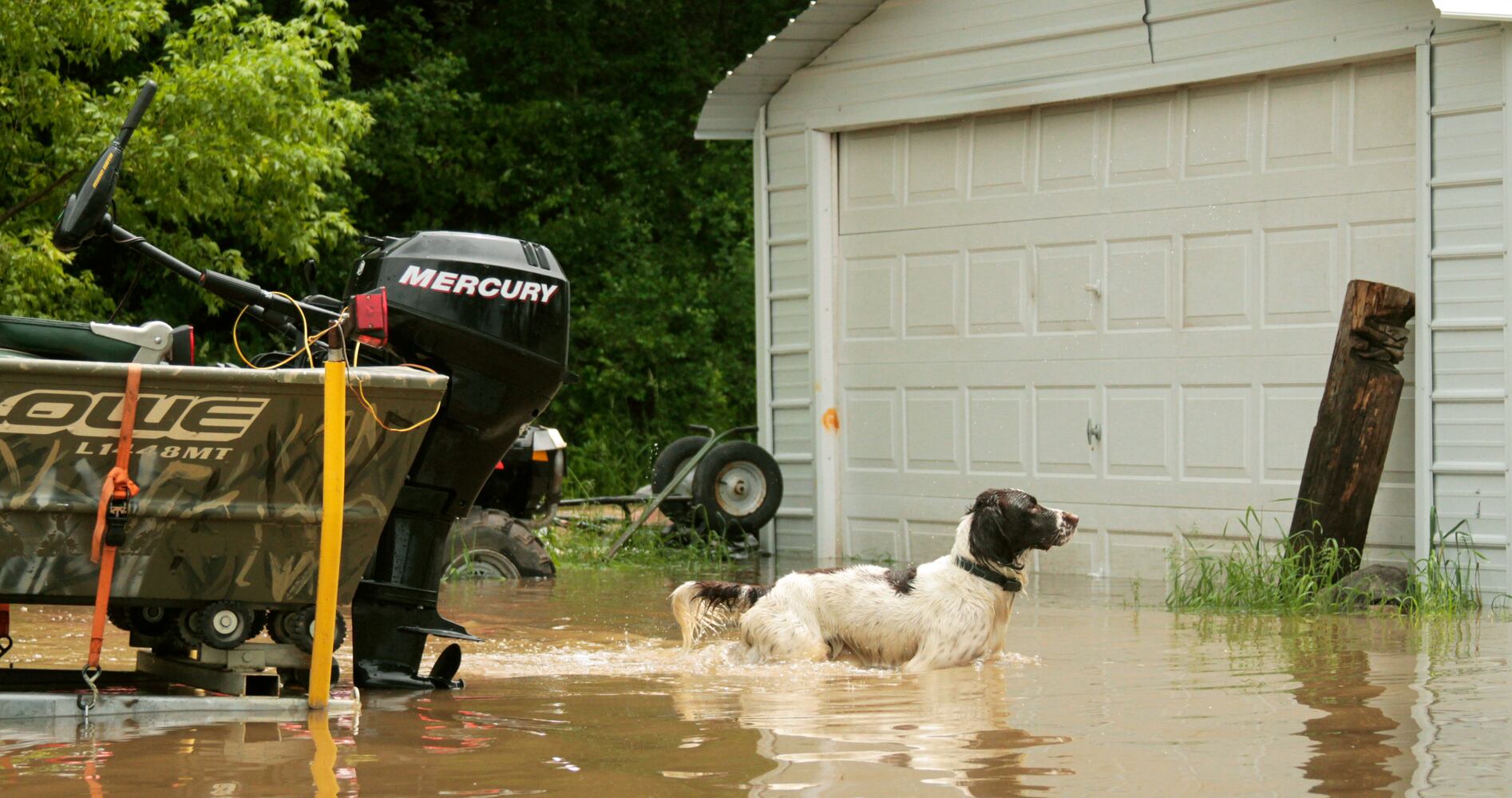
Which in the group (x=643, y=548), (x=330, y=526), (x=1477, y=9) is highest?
(x=1477, y=9)

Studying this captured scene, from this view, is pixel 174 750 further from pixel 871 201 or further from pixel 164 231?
pixel 164 231

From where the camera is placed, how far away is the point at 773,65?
1348cm

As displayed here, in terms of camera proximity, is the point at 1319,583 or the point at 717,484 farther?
the point at 717,484

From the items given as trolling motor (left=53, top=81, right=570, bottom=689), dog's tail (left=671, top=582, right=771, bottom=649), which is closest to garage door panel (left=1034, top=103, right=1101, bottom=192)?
dog's tail (left=671, top=582, right=771, bottom=649)

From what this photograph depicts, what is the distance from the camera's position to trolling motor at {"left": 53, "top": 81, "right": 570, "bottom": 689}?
6.07 m

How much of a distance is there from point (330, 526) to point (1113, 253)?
24.4ft

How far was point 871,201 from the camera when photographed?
13.3m

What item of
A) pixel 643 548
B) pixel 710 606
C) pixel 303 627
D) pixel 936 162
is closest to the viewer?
pixel 303 627

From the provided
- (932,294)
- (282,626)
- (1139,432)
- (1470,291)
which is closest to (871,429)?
(932,294)

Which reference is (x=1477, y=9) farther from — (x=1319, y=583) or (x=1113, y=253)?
(x=1319, y=583)

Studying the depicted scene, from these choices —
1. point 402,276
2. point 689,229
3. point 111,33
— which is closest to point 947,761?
point 402,276

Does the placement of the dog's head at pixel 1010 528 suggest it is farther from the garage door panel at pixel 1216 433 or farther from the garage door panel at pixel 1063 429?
the garage door panel at pixel 1063 429

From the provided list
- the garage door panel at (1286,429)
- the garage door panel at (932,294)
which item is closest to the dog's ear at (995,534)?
the garage door panel at (1286,429)

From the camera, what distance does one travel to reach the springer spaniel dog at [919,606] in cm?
733
